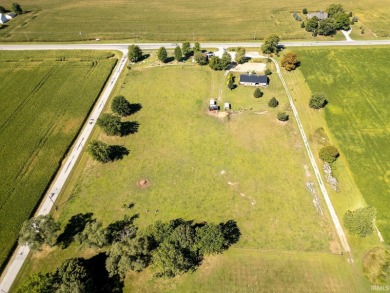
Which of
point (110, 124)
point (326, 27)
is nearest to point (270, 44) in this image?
Answer: point (326, 27)

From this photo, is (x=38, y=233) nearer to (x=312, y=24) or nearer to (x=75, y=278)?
(x=75, y=278)

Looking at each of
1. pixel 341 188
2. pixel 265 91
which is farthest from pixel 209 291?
pixel 265 91

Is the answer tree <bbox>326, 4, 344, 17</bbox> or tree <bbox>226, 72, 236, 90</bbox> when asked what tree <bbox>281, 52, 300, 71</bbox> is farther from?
tree <bbox>326, 4, 344, 17</bbox>

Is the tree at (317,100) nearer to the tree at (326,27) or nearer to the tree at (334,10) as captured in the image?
the tree at (326,27)

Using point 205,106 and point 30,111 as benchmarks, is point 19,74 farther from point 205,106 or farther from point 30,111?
point 205,106

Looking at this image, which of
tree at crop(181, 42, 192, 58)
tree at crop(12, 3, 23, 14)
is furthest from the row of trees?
tree at crop(12, 3, 23, 14)

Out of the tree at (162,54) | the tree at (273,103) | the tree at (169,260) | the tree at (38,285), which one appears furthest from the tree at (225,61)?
the tree at (38,285)
